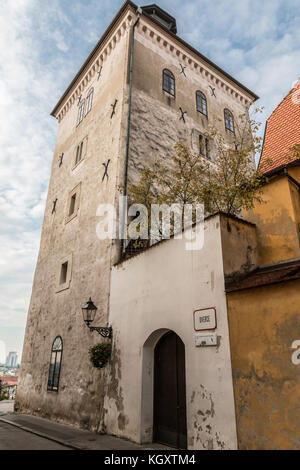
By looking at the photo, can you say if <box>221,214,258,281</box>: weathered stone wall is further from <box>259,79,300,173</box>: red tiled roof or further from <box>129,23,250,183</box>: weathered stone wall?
<box>129,23,250,183</box>: weathered stone wall

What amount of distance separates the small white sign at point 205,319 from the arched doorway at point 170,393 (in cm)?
108

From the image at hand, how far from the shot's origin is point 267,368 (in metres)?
5.12

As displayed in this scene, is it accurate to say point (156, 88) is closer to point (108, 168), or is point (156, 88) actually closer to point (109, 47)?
point (109, 47)

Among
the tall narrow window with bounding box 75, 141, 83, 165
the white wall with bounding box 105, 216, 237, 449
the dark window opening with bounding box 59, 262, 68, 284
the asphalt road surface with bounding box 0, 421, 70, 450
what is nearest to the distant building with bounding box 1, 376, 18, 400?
the dark window opening with bounding box 59, 262, 68, 284

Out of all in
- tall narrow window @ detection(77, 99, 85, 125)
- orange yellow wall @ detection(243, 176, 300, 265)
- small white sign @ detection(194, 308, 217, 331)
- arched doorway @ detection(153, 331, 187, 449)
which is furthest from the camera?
tall narrow window @ detection(77, 99, 85, 125)

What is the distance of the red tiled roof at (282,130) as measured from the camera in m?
10.8

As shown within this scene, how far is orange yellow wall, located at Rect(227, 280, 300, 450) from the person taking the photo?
15.6ft

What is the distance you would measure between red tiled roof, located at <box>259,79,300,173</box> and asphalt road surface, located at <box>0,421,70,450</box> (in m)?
9.50

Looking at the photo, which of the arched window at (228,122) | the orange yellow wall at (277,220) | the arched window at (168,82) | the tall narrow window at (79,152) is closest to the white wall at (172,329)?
the orange yellow wall at (277,220)

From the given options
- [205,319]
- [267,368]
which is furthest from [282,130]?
[267,368]

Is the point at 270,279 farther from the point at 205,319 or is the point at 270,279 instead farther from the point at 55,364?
the point at 55,364

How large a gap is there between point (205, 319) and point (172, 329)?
1069 millimetres

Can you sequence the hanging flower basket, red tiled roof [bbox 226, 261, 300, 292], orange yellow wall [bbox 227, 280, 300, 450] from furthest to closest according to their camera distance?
the hanging flower basket < red tiled roof [bbox 226, 261, 300, 292] < orange yellow wall [bbox 227, 280, 300, 450]
